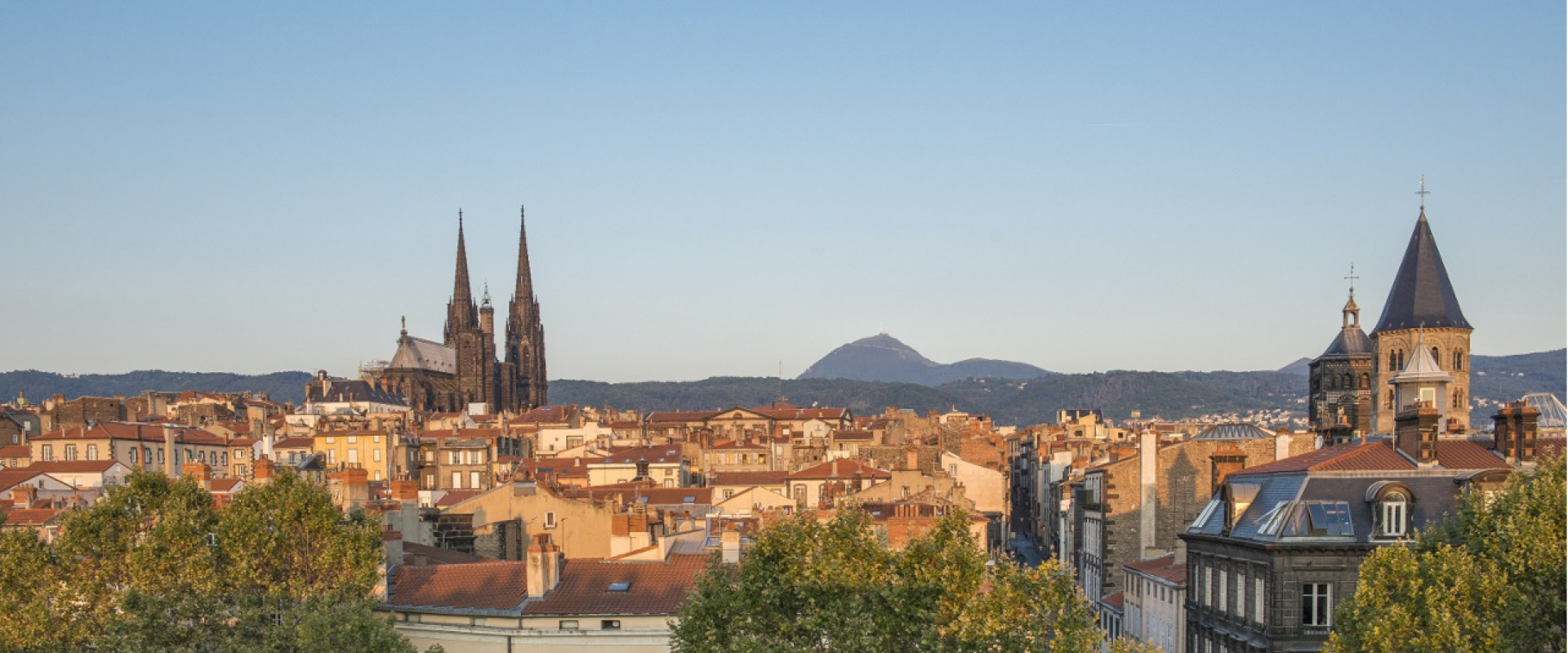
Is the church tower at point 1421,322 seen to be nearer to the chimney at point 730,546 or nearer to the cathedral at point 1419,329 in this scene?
the cathedral at point 1419,329

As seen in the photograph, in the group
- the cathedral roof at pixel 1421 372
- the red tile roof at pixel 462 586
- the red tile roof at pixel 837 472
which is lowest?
the red tile roof at pixel 837 472

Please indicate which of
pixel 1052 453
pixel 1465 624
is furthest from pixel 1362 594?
pixel 1052 453

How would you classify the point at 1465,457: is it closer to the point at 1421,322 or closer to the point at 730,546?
the point at 730,546

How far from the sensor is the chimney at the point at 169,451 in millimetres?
99750

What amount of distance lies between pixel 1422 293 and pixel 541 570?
296ft

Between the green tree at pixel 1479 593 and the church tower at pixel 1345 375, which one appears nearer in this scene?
the green tree at pixel 1479 593

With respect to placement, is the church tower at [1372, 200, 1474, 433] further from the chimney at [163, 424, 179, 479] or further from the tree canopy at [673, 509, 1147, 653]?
the tree canopy at [673, 509, 1147, 653]

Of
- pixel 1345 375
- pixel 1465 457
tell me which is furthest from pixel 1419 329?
pixel 1465 457

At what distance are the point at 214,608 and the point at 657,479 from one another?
58.5 metres

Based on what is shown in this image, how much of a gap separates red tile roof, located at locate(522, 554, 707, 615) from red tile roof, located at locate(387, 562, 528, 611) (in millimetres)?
1070

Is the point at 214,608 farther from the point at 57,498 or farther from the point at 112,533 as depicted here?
the point at 57,498

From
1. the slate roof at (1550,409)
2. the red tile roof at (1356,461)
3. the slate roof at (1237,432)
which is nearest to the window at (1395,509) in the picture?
the red tile roof at (1356,461)

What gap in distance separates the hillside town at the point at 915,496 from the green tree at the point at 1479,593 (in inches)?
183

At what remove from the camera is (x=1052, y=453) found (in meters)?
111
